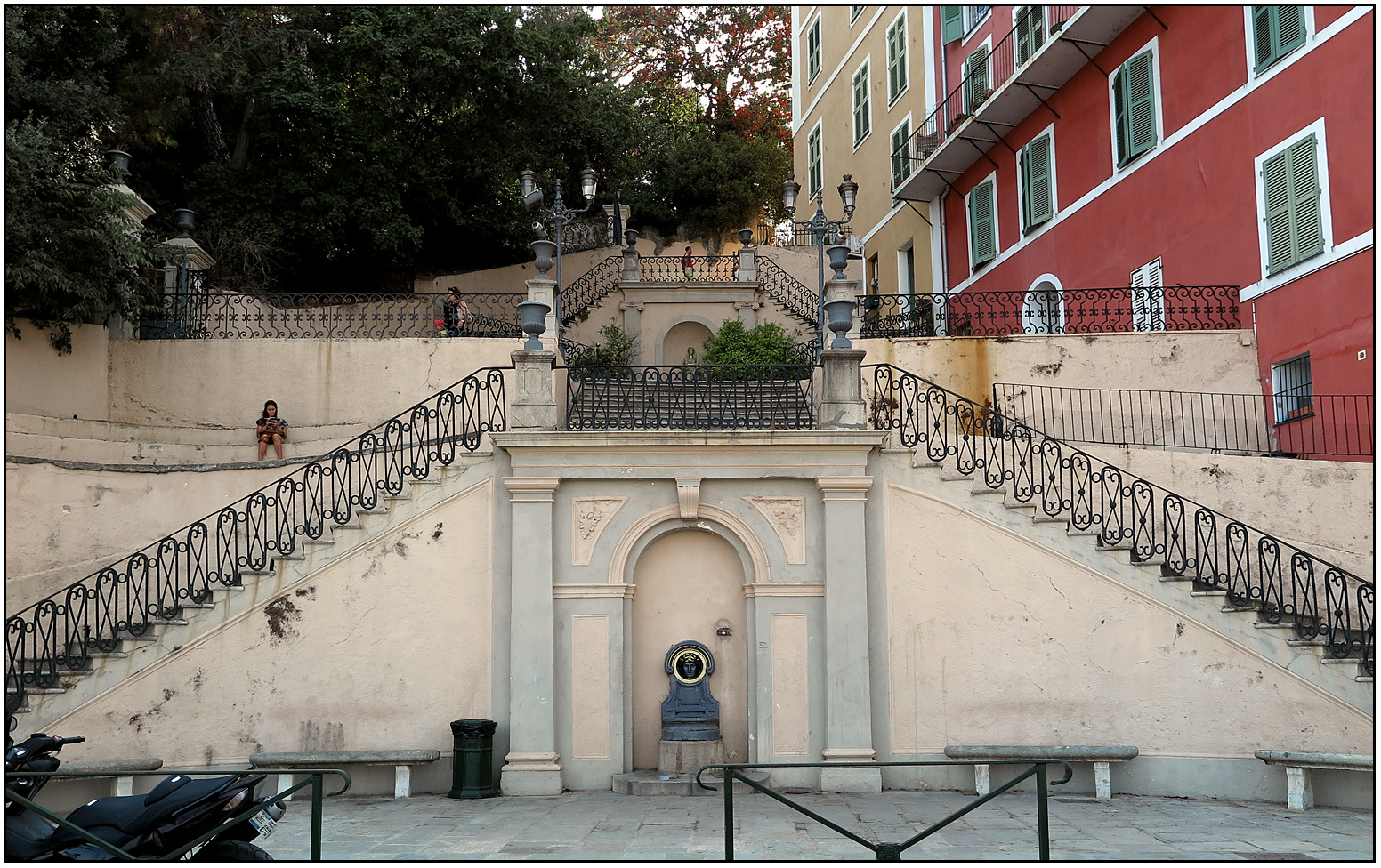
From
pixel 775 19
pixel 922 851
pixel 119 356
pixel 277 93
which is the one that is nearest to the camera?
Answer: pixel 922 851

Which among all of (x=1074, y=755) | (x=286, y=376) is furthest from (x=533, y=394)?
(x=286, y=376)

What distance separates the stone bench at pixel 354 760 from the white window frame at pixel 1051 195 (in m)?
14.5

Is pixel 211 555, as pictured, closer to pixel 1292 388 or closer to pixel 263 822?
pixel 263 822

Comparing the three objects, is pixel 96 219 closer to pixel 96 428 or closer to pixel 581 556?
pixel 96 428

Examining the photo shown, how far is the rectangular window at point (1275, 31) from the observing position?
14109 millimetres

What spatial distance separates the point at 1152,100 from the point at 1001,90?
135 inches

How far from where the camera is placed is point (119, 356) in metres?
17.5

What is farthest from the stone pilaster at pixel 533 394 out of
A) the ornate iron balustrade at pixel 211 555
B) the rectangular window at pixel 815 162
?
the rectangular window at pixel 815 162

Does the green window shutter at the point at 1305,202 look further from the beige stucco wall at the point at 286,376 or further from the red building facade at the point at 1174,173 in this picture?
the beige stucco wall at the point at 286,376

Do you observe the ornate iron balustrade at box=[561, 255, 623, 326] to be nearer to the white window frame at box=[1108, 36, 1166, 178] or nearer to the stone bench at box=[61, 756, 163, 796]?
the white window frame at box=[1108, 36, 1166, 178]

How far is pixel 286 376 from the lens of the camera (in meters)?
17.8

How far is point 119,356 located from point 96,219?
2.92 m

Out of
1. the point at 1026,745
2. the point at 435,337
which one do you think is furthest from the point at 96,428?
the point at 1026,745

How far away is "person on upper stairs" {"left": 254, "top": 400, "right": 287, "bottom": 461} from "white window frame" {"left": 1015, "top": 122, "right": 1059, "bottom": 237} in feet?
44.1
